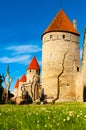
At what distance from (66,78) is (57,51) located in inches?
162

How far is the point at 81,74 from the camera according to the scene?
42.2 metres

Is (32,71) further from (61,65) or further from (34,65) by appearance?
(61,65)

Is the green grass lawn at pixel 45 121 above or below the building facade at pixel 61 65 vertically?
below

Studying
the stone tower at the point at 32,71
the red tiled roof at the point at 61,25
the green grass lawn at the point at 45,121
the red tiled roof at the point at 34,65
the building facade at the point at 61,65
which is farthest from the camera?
the red tiled roof at the point at 34,65

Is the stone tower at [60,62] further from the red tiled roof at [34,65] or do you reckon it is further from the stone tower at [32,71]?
the red tiled roof at [34,65]

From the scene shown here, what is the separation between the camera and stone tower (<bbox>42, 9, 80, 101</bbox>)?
42.5 m

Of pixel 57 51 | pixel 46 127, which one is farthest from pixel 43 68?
pixel 46 127

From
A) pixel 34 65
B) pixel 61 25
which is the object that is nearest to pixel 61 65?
pixel 61 25

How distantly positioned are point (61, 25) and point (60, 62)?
19.1 feet

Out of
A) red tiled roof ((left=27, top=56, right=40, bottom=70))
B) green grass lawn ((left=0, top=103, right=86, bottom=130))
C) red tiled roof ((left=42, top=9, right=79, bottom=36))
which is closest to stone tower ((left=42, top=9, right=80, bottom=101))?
red tiled roof ((left=42, top=9, right=79, bottom=36))

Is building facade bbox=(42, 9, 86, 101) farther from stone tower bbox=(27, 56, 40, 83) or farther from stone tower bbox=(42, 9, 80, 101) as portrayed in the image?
stone tower bbox=(27, 56, 40, 83)

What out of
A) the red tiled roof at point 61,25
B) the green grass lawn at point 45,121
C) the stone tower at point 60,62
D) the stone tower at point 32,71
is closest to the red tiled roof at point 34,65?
the stone tower at point 32,71

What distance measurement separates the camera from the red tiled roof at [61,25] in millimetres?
44056

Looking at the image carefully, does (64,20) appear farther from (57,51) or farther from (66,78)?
(66,78)
